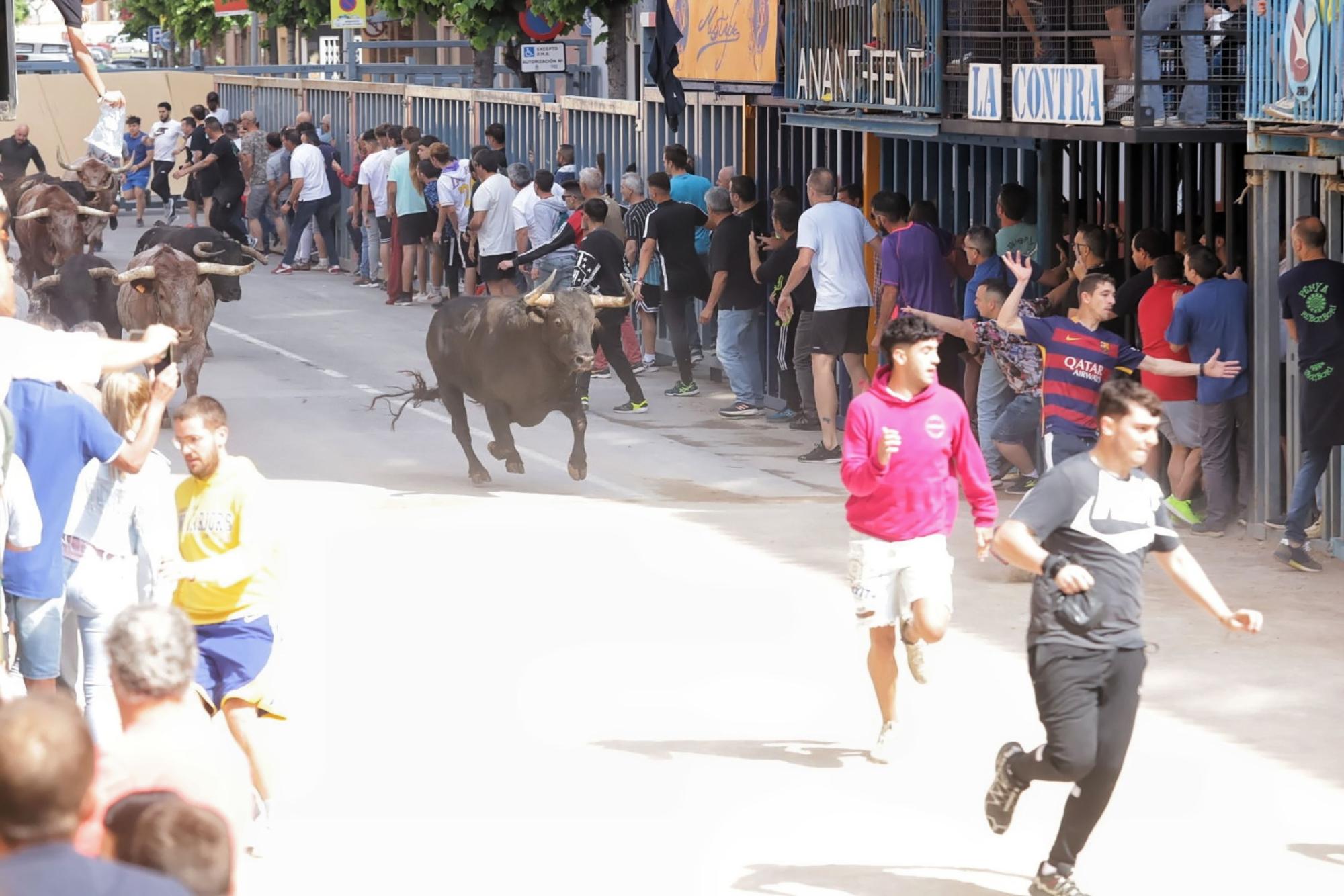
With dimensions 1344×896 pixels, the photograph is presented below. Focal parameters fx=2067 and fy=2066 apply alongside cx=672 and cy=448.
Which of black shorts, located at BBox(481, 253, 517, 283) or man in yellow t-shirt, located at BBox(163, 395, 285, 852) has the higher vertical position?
black shorts, located at BBox(481, 253, 517, 283)

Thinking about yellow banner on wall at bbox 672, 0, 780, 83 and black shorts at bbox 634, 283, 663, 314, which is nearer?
yellow banner on wall at bbox 672, 0, 780, 83

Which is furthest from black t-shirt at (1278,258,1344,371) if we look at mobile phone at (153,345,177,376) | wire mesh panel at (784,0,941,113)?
mobile phone at (153,345,177,376)

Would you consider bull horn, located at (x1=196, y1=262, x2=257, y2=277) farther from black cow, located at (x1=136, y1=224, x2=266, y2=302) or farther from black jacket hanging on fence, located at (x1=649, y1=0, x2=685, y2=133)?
black jacket hanging on fence, located at (x1=649, y1=0, x2=685, y2=133)

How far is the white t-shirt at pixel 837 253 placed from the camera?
15336 millimetres

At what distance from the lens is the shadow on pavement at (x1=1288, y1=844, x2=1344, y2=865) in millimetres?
6992

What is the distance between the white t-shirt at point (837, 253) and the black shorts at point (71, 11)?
675 centimetres

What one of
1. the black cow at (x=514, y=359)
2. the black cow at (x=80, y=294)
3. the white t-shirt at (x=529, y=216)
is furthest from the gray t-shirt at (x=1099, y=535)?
the white t-shirt at (x=529, y=216)

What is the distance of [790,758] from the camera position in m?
8.23

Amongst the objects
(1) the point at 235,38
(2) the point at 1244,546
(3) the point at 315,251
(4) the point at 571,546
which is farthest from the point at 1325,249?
(1) the point at 235,38

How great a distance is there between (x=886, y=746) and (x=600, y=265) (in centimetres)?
951

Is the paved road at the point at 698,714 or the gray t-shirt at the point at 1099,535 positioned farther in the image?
the paved road at the point at 698,714

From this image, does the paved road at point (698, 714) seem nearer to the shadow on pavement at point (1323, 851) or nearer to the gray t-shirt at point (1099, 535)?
the shadow on pavement at point (1323, 851)

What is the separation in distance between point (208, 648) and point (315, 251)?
24.8m

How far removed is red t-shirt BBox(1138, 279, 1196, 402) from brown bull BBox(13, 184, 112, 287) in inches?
435
